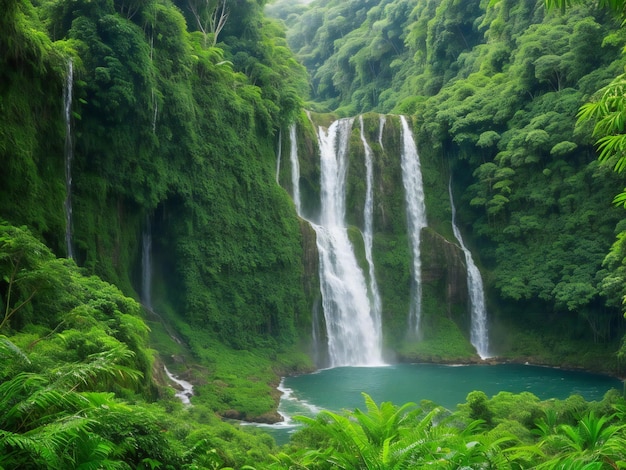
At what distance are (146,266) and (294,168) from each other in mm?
9131

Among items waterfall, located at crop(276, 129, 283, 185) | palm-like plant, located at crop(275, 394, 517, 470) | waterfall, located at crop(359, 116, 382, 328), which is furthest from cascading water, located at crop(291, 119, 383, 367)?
palm-like plant, located at crop(275, 394, 517, 470)

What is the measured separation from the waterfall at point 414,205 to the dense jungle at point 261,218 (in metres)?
0.41

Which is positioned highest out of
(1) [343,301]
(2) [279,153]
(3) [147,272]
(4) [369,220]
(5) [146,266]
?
(2) [279,153]

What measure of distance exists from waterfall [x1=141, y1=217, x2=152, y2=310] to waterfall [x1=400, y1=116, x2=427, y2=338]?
12.4 metres

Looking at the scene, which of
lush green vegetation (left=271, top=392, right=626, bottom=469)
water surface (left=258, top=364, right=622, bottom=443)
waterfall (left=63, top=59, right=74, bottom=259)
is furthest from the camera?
water surface (left=258, top=364, right=622, bottom=443)

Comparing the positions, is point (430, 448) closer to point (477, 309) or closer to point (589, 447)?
point (589, 447)

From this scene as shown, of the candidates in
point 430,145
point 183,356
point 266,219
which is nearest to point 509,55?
point 430,145

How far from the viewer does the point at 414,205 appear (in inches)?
1176

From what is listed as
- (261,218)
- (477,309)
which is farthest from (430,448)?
(477,309)

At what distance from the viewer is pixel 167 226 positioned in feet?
71.6

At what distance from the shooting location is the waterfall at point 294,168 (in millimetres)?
27359

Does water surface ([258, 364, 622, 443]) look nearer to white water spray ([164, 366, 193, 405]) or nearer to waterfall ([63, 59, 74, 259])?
white water spray ([164, 366, 193, 405])

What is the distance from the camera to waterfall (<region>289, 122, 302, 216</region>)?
27.4 metres

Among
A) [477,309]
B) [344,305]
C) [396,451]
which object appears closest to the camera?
[396,451]
